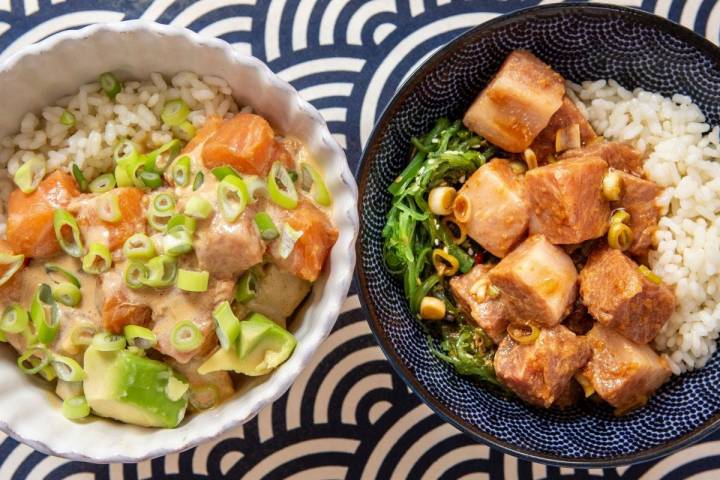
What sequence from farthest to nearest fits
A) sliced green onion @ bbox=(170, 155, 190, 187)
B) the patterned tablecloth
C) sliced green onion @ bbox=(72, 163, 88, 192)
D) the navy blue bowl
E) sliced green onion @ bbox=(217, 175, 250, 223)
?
the patterned tablecloth → the navy blue bowl → sliced green onion @ bbox=(72, 163, 88, 192) → sliced green onion @ bbox=(170, 155, 190, 187) → sliced green onion @ bbox=(217, 175, 250, 223)

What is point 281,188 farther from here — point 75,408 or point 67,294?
point 75,408

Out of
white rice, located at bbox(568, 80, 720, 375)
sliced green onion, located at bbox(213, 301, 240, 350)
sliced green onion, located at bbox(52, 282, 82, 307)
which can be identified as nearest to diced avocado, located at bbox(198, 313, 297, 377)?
sliced green onion, located at bbox(213, 301, 240, 350)

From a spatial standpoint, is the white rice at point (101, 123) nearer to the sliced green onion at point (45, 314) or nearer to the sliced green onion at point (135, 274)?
the sliced green onion at point (45, 314)

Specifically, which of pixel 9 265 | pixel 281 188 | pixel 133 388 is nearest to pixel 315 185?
pixel 281 188

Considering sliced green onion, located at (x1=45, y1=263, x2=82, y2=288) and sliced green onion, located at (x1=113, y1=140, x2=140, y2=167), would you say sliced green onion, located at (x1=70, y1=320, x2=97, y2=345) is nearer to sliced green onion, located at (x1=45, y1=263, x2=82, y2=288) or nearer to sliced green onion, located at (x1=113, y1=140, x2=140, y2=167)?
sliced green onion, located at (x1=45, y1=263, x2=82, y2=288)

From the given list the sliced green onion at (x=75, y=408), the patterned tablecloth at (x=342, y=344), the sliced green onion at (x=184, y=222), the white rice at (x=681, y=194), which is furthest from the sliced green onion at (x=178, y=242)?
the white rice at (x=681, y=194)

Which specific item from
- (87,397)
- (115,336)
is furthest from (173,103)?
(87,397)

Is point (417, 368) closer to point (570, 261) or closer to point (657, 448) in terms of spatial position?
point (570, 261)
